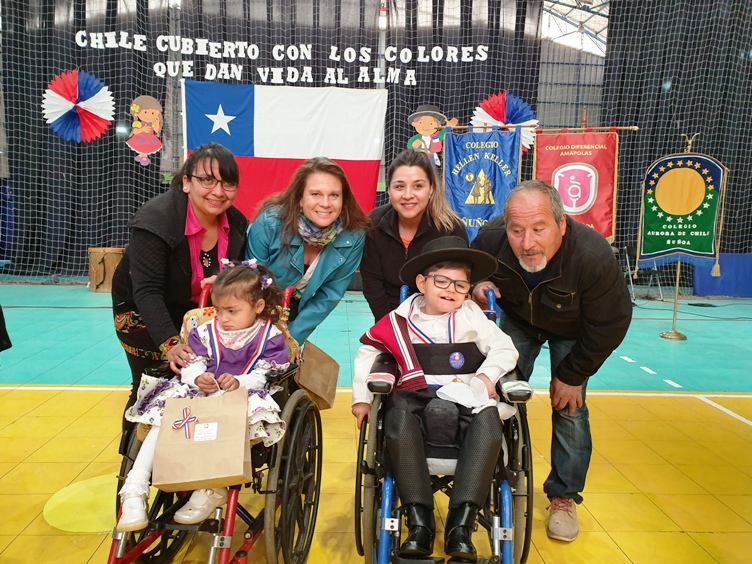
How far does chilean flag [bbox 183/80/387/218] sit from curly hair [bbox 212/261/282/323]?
4.36 m

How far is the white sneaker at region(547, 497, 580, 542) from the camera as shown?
2053mm

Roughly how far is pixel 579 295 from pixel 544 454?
1195 millimetres

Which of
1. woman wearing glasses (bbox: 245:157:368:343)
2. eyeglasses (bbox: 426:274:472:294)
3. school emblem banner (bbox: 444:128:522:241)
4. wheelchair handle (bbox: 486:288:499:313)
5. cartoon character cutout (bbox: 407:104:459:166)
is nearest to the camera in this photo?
eyeglasses (bbox: 426:274:472:294)

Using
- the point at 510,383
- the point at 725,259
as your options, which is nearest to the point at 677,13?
the point at 725,259

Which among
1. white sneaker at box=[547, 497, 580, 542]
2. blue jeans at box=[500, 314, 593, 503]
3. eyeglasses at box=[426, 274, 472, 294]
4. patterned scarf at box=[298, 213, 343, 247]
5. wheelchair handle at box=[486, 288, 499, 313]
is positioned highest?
patterned scarf at box=[298, 213, 343, 247]

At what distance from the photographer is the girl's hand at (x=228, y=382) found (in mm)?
1626

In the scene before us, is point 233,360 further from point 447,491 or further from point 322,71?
point 322,71

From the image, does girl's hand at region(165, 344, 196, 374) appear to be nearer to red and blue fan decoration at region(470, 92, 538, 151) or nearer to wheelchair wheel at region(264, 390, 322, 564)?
wheelchair wheel at region(264, 390, 322, 564)

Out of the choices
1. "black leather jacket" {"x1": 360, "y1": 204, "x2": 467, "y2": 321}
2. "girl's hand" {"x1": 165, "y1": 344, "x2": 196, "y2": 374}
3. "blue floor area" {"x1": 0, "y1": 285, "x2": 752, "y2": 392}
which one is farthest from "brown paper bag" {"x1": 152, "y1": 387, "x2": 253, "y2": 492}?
"blue floor area" {"x1": 0, "y1": 285, "x2": 752, "y2": 392}

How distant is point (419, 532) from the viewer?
4.77 feet

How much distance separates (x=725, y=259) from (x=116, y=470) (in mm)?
8556

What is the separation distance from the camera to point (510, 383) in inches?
64.5

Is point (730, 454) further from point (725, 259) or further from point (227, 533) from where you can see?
point (725, 259)

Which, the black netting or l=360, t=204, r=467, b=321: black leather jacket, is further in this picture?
the black netting
